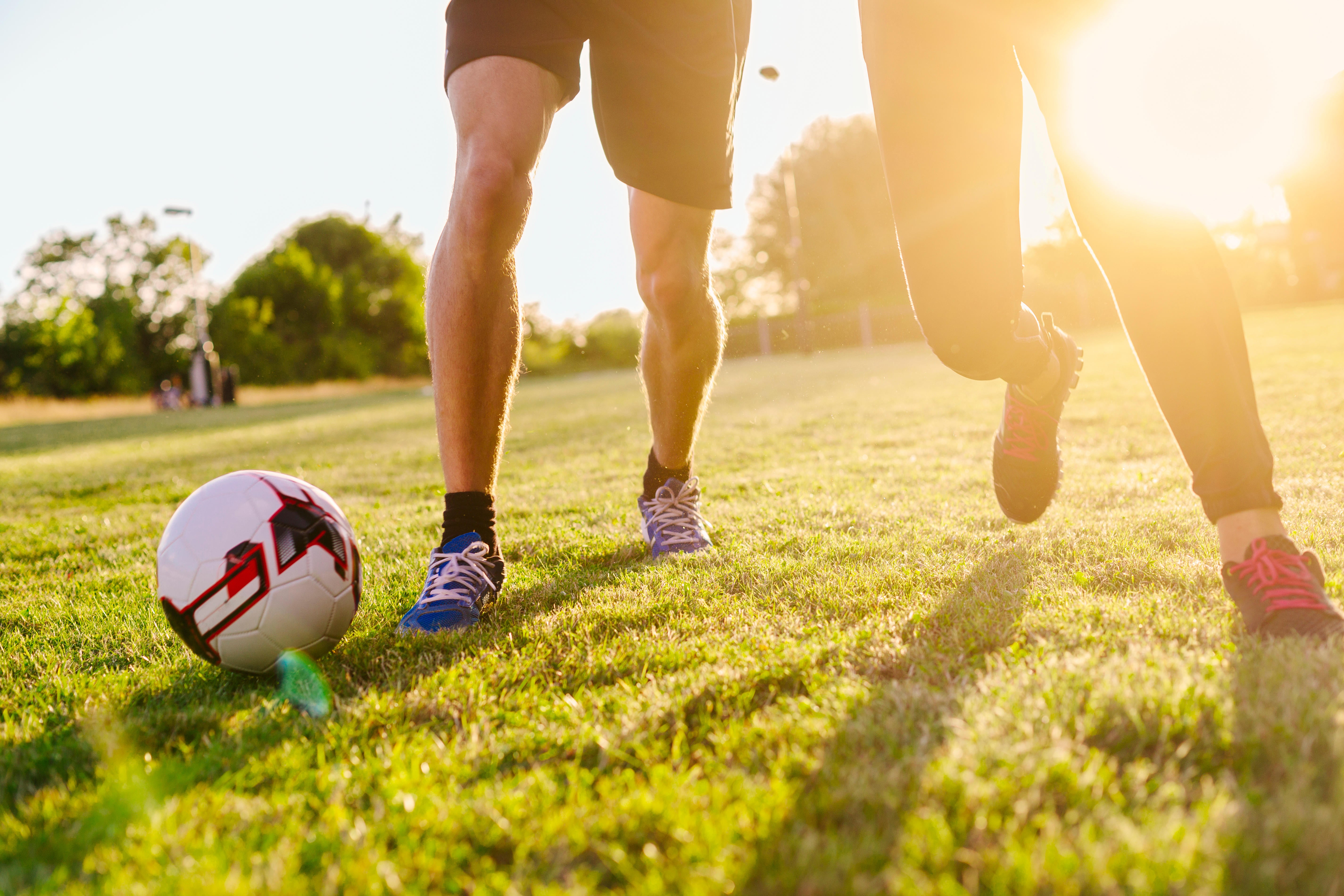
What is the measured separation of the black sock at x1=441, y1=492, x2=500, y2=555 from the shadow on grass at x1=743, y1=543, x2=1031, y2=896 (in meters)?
1.07

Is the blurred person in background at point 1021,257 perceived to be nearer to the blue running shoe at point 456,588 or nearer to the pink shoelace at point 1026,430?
the pink shoelace at point 1026,430

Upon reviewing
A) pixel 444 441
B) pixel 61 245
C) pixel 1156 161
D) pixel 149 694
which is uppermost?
pixel 61 245

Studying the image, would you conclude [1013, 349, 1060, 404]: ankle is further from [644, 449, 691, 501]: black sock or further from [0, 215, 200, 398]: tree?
[0, 215, 200, 398]: tree

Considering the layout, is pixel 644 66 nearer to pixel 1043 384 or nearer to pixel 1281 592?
pixel 1043 384

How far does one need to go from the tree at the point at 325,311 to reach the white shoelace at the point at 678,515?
129ft

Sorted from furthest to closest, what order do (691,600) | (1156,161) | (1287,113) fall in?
(1287,113) → (691,600) → (1156,161)

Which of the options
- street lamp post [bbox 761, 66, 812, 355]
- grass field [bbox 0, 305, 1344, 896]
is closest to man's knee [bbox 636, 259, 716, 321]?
grass field [bbox 0, 305, 1344, 896]

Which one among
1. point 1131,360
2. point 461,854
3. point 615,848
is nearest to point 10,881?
point 461,854

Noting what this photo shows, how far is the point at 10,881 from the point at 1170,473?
367 cm

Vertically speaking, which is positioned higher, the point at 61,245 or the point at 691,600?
the point at 61,245

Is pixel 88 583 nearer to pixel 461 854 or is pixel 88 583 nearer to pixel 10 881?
pixel 10 881

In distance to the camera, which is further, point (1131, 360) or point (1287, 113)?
point (1131, 360)

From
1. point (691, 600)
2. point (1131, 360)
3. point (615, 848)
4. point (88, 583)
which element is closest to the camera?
point (615, 848)

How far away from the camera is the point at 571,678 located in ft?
5.04
